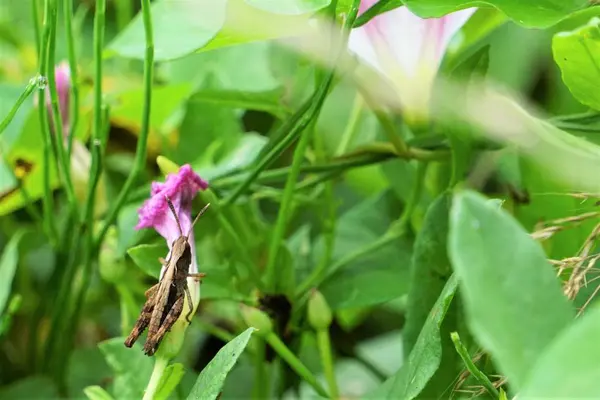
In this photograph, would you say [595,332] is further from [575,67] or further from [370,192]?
[370,192]

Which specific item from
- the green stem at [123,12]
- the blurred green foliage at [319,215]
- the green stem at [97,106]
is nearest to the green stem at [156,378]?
the blurred green foliage at [319,215]

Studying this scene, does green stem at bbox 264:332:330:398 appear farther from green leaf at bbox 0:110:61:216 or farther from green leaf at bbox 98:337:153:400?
green leaf at bbox 0:110:61:216

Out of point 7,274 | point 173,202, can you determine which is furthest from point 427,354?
point 7,274

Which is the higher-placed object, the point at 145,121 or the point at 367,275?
the point at 145,121

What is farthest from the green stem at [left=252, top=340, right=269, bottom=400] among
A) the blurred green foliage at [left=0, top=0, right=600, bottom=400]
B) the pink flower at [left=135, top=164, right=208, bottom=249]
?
the pink flower at [left=135, top=164, right=208, bottom=249]

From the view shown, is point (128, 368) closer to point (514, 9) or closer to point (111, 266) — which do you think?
point (111, 266)

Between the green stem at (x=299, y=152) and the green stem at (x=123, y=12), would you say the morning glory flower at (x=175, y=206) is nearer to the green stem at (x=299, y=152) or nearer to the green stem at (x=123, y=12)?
the green stem at (x=299, y=152)

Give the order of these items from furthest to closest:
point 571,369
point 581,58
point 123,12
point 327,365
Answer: point 123,12, point 327,365, point 581,58, point 571,369

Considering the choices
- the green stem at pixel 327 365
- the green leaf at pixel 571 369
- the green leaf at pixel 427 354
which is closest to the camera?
the green leaf at pixel 571 369
